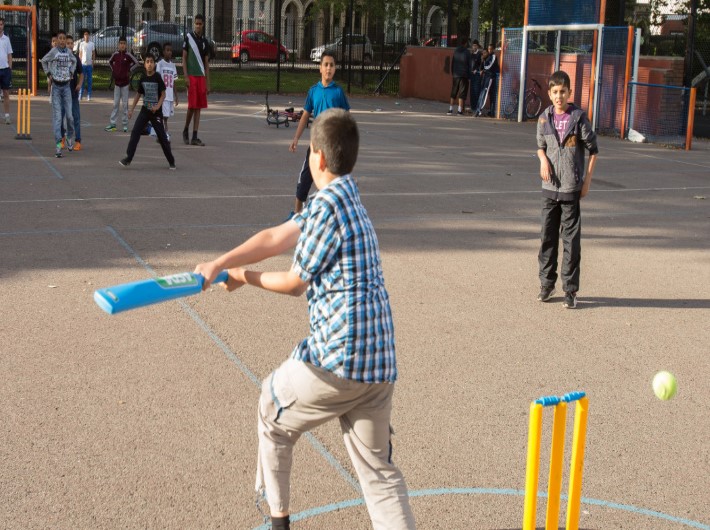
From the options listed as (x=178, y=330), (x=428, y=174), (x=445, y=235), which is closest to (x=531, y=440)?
(x=178, y=330)

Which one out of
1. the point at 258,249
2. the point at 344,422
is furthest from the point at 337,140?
the point at 344,422

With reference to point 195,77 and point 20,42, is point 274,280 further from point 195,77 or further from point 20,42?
point 20,42

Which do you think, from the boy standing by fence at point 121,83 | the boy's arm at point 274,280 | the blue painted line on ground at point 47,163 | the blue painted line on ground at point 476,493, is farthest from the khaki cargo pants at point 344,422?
the boy standing by fence at point 121,83

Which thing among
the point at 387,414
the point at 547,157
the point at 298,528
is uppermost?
the point at 547,157

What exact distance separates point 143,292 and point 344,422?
101 cm

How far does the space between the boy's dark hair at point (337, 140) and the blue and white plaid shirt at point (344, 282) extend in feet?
0.19

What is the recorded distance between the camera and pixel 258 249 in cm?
362

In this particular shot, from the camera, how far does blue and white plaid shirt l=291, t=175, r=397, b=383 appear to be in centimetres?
354

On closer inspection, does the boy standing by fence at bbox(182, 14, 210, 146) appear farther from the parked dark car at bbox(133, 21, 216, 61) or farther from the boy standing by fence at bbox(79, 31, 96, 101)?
the parked dark car at bbox(133, 21, 216, 61)

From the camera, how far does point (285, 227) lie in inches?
145

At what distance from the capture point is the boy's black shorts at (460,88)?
27.7 metres

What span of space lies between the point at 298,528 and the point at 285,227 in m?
1.51

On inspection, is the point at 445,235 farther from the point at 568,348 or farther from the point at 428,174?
the point at 428,174

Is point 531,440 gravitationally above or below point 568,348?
above
